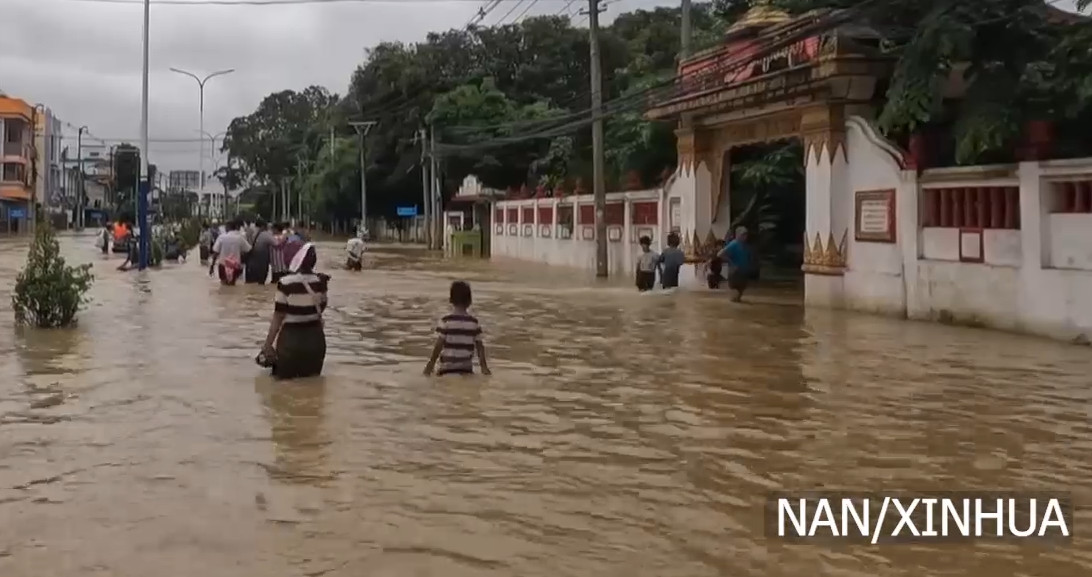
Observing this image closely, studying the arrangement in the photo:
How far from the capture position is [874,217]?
19.7 metres

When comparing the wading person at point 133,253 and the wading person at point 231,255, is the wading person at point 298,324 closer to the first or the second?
the wading person at point 231,255

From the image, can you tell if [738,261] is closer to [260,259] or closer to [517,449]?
[260,259]

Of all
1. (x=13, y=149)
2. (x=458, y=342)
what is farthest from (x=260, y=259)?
(x=13, y=149)

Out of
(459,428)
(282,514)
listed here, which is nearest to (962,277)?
(459,428)

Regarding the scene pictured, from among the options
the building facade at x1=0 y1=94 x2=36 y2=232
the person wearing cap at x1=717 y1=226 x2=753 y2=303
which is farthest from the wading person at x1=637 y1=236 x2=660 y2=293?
the building facade at x1=0 y1=94 x2=36 y2=232

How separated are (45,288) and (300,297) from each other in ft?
21.8

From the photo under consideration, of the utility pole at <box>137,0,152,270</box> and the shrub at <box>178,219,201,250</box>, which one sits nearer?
the utility pole at <box>137,0,152,270</box>

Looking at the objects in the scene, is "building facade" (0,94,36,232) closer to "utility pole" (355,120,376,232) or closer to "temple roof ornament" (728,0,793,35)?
"utility pole" (355,120,376,232)

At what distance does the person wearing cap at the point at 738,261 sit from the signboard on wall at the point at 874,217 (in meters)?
2.60

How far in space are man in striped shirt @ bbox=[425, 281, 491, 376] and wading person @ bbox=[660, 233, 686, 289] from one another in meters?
13.6

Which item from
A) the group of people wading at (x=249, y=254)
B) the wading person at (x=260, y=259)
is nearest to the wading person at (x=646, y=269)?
the group of people wading at (x=249, y=254)

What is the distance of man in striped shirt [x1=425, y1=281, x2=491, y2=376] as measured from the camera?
37.4 feet

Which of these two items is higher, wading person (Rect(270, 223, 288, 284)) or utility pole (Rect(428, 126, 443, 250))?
utility pole (Rect(428, 126, 443, 250))

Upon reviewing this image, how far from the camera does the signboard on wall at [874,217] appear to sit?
63.1ft
